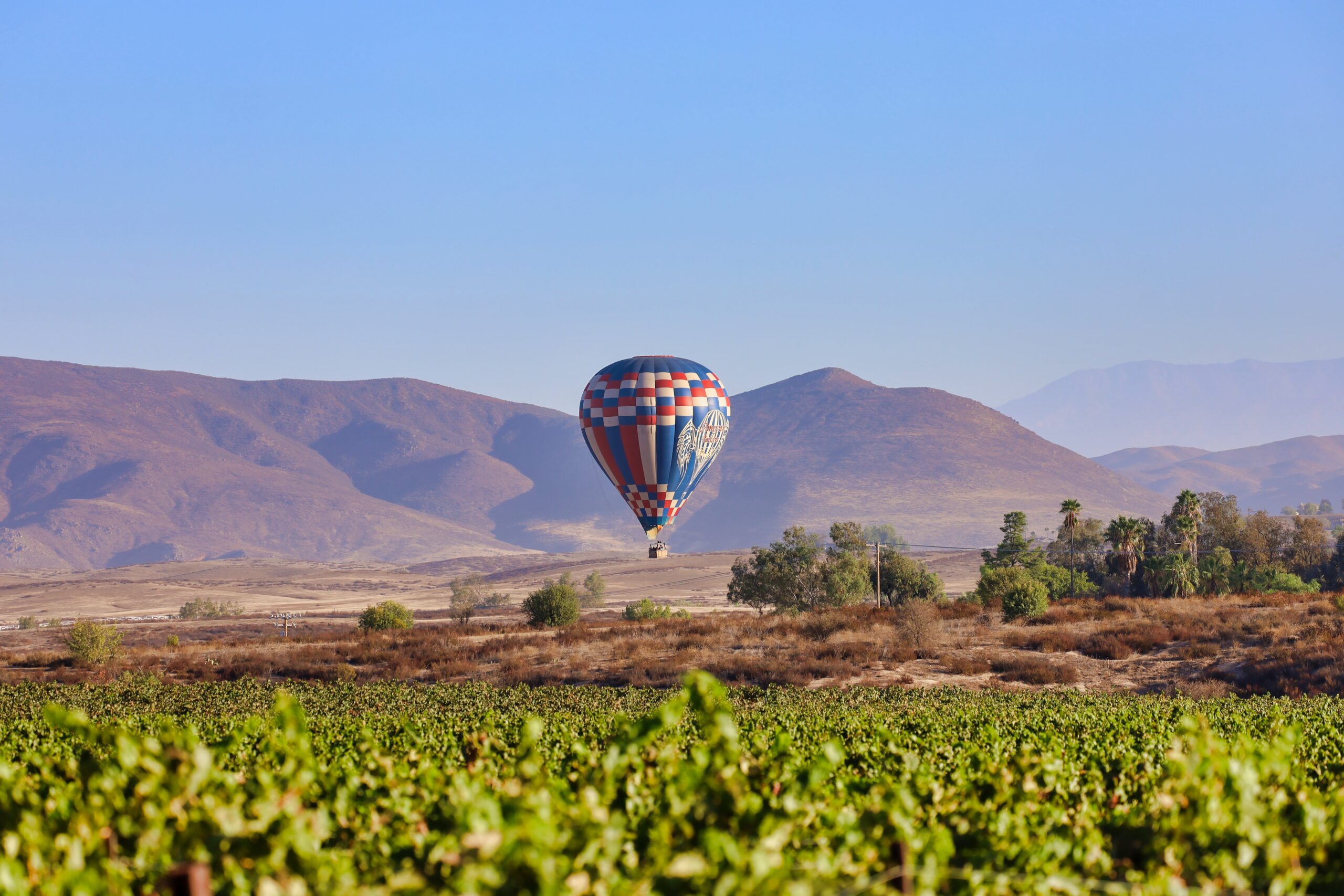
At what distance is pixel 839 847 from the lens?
24.4ft

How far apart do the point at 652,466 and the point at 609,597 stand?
447ft

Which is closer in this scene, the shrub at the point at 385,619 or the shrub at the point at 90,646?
the shrub at the point at 90,646

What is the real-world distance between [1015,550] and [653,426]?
75.1m

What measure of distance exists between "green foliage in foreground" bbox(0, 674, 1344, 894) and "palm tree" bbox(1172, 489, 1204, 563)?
96486 mm

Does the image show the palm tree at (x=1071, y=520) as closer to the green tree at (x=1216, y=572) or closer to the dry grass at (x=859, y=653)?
the green tree at (x=1216, y=572)

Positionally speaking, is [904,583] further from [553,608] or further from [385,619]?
[385,619]

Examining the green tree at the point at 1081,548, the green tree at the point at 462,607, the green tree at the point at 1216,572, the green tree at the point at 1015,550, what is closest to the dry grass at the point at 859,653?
the green tree at the point at 462,607

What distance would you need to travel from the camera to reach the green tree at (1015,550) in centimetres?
11369

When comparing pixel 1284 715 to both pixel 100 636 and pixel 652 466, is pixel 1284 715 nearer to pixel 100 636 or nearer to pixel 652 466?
pixel 652 466

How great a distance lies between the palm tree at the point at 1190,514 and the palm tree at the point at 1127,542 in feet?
17.9

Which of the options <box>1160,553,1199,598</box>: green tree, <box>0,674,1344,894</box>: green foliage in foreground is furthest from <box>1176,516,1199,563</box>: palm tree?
<box>0,674,1344,894</box>: green foliage in foreground

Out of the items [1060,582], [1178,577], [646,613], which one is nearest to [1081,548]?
[1060,582]

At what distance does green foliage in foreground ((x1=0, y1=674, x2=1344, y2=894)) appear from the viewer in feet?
19.0

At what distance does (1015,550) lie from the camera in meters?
116
